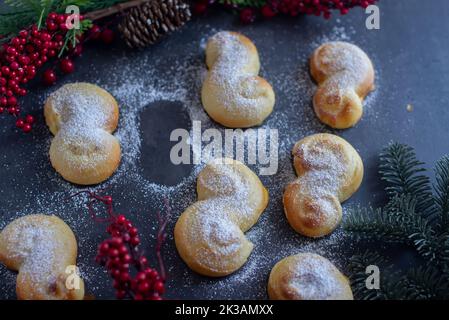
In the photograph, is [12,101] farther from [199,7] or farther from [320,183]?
[320,183]

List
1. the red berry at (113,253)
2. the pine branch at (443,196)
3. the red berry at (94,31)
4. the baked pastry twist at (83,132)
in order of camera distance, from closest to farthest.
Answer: the red berry at (113,253)
the pine branch at (443,196)
the baked pastry twist at (83,132)
the red berry at (94,31)

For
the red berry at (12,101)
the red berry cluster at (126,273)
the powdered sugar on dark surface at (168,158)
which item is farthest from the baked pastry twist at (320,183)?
the red berry at (12,101)

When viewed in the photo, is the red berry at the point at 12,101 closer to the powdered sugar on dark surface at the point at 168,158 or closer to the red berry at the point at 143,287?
the powdered sugar on dark surface at the point at 168,158

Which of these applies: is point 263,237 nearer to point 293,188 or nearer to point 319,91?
point 293,188

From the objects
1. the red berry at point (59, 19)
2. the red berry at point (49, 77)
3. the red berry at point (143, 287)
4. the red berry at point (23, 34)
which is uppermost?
the red berry at point (59, 19)

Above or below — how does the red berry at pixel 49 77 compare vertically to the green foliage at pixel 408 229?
above

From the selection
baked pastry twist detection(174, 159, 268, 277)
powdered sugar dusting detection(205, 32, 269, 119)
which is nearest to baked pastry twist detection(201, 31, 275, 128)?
powdered sugar dusting detection(205, 32, 269, 119)

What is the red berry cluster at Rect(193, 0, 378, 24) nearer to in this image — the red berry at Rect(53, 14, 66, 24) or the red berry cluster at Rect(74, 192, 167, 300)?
the red berry at Rect(53, 14, 66, 24)

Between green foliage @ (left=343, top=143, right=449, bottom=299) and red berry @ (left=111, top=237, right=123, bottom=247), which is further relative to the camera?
green foliage @ (left=343, top=143, right=449, bottom=299)
